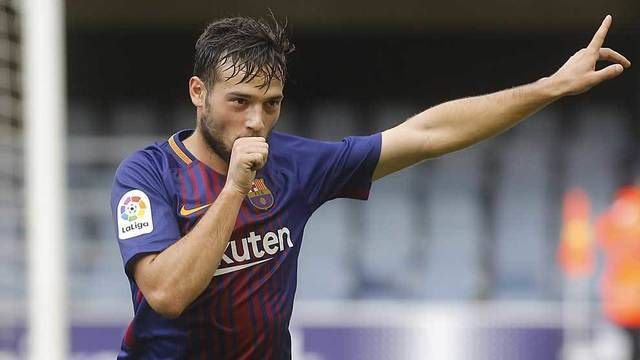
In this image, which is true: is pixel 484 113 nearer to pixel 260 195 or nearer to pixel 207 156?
pixel 260 195

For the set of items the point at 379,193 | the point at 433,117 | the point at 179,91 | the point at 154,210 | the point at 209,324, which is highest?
the point at 179,91

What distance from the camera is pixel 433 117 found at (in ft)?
13.0

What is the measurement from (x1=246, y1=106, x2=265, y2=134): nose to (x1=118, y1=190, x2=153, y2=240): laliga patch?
1.18 ft

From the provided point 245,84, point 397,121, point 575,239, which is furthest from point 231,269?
point 397,121

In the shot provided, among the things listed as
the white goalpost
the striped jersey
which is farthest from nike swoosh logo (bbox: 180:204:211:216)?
the white goalpost

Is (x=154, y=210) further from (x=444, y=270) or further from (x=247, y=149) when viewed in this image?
(x=444, y=270)

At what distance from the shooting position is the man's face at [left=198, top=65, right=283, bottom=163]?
3.51 metres

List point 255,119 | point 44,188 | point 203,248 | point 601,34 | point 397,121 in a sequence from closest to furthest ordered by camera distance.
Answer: point 203,248, point 255,119, point 601,34, point 44,188, point 397,121

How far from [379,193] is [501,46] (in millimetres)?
2104

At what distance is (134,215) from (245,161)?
0.38 metres

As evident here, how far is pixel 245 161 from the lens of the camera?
3.41 m

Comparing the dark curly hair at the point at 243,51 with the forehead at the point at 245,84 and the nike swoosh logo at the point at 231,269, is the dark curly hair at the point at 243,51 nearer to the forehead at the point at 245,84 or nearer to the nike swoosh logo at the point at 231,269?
the forehead at the point at 245,84

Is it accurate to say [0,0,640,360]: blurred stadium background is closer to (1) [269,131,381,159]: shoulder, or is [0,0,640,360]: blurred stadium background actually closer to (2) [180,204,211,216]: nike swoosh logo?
(1) [269,131,381,159]: shoulder

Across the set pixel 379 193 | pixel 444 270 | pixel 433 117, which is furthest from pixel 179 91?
pixel 433 117
